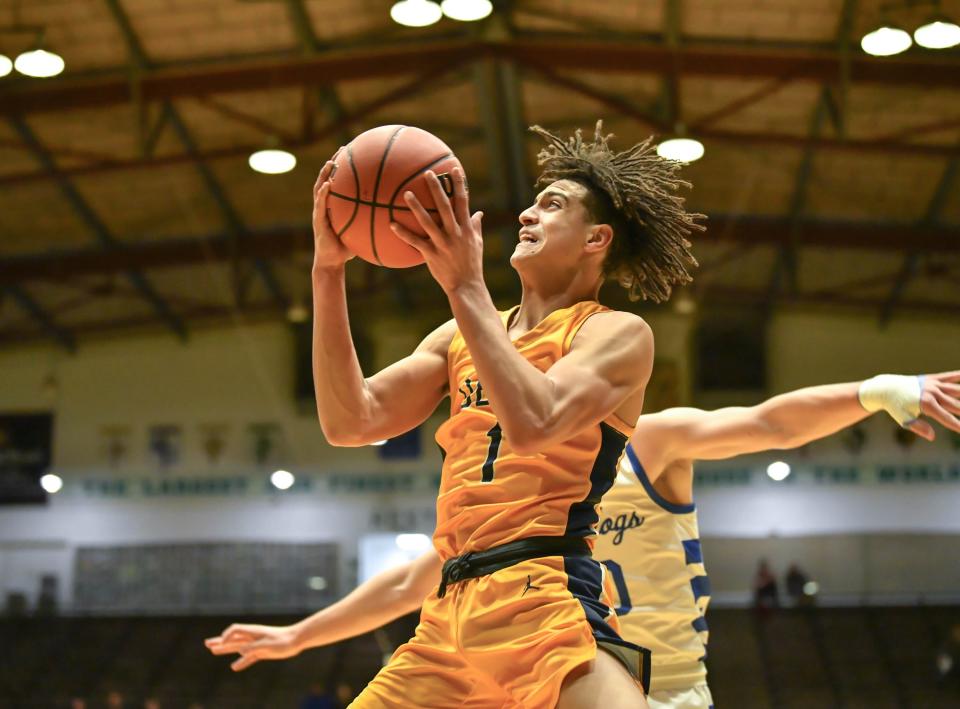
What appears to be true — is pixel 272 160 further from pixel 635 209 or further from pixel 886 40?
pixel 635 209

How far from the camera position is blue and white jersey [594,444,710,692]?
165 inches

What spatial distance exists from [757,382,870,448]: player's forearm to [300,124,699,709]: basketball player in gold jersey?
2.83ft

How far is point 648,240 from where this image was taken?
3375mm

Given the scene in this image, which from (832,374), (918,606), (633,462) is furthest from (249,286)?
(633,462)

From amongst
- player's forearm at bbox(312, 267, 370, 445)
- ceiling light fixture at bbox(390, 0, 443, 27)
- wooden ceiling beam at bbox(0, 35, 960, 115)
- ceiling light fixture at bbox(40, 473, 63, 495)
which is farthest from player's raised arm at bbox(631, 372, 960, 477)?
ceiling light fixture at bbox(40, 473, 63, 495)

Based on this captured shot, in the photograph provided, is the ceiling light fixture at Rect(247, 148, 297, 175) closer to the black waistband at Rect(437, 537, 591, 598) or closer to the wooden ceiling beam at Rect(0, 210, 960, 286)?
the wooden ceiling beam at Rect(0, 210, 960, 286)

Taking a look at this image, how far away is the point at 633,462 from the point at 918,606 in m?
17.6

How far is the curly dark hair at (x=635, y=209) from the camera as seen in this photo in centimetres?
332

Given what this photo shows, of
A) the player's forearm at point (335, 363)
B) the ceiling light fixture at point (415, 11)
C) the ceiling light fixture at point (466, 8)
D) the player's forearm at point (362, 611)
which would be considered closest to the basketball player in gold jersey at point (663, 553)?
the player's forearm at point (362, 611)

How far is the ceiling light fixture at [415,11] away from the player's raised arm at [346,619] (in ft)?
23.9

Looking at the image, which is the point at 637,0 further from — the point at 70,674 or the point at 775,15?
the point at 70,674

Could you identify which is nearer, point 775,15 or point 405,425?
point 405,425

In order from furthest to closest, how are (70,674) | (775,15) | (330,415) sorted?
1. (70,674)
2. (775,15)
3. (330,415)

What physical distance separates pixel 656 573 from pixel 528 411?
5.91 ft
